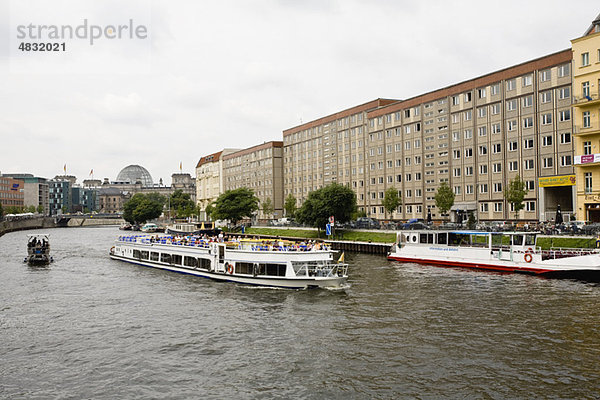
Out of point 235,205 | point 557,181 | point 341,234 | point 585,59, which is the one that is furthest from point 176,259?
point 235,205

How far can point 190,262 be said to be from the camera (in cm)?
5659

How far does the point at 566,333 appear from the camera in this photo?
2834cm

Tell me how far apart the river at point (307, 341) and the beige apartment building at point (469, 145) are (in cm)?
3779

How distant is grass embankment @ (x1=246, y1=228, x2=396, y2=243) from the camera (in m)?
82.8

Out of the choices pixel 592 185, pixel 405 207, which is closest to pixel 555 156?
pixel 592 185

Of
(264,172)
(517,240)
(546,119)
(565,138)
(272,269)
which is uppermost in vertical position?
(546,119)

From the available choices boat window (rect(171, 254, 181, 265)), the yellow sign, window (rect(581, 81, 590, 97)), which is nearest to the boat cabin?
the yellow sign

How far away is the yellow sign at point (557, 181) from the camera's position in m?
72.4

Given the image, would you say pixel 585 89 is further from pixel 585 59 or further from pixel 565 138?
pixel 565 138

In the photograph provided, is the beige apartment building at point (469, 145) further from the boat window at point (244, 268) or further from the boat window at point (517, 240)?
the boat window at point (244, 268)

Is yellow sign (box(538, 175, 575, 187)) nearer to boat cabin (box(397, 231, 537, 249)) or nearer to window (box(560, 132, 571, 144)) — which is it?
window (box(560, 132, 571, 144))

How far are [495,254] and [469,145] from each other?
139 feet

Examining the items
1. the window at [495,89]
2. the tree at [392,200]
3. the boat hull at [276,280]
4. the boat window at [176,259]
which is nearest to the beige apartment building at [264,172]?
the tree at [392,200]

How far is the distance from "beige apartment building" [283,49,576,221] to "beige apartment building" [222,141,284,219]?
3004 cm
